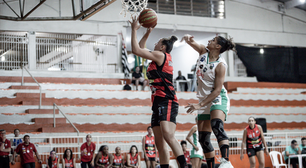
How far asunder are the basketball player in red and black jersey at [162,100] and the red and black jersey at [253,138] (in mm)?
4793

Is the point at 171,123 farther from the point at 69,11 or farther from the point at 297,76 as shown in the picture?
the point at 297,76

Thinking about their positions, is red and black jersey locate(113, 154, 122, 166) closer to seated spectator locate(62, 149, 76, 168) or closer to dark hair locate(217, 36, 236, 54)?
seated spectator locate(62, 149, 76, 168)

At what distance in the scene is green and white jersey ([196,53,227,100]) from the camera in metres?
4.61

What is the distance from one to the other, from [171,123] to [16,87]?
12601 millimetres

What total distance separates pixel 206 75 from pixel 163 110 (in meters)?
0.82

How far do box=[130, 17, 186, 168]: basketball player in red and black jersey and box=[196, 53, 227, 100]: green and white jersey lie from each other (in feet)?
1.49

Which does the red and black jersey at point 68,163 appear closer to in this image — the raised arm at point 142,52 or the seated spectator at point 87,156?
the seated spectator at point 87,156

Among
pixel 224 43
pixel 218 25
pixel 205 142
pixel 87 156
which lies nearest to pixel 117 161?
pixel 87 156

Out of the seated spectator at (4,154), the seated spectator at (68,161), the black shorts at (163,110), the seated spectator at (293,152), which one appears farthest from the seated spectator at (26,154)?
the seated spectator at (293,152)

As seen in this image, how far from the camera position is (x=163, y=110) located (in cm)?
433

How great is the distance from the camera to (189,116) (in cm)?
1527

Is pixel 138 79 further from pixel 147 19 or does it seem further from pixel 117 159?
pixel 147 19

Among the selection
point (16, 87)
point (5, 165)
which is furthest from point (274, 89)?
point (5, 165)

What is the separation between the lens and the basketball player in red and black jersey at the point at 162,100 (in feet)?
13.9
